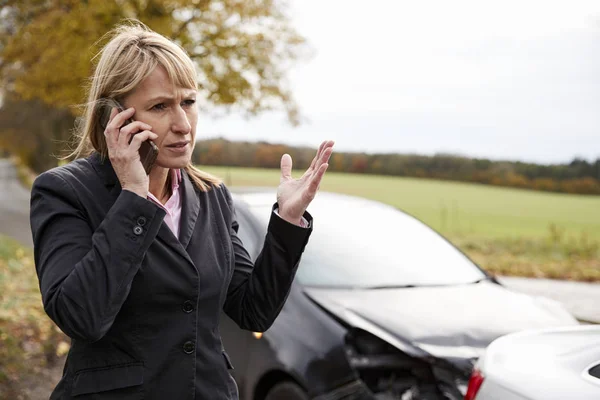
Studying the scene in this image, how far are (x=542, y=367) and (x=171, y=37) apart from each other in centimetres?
1048

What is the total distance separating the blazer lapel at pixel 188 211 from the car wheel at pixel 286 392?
6.70ft

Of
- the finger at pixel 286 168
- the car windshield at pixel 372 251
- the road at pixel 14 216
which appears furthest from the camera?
the road at pixel 14 216

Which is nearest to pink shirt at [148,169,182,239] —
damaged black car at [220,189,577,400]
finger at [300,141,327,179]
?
finger at [300,141,327,179]

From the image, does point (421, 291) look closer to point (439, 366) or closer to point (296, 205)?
point (439, 366)

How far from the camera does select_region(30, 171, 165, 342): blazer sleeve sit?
1852 millimetres

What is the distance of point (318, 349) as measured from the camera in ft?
13.3

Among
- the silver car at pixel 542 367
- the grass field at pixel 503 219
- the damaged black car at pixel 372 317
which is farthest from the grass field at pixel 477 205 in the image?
the silver car at pixel 542 367

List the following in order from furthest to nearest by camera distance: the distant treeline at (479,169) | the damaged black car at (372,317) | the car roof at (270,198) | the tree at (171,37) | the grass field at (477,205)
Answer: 1. the distant treeline at (479,169)
2. the grass field at (477,205)
3. the tree at (171,37)
4. the car roof at (270,198)
5. the damaged black car at (372,317)

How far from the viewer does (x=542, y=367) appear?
2.29m

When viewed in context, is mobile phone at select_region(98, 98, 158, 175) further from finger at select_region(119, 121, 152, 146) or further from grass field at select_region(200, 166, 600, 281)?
grass field at select_region(200, 166, 600, 281)

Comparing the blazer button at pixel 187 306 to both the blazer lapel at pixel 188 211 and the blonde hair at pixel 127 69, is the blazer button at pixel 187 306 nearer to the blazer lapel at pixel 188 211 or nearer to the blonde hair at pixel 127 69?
the blazer lapel at pixel 188 211

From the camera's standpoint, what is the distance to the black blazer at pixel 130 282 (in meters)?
1.87

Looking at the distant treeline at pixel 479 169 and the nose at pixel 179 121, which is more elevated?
the nose at pixel 179 121

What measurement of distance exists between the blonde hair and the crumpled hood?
2.24m
